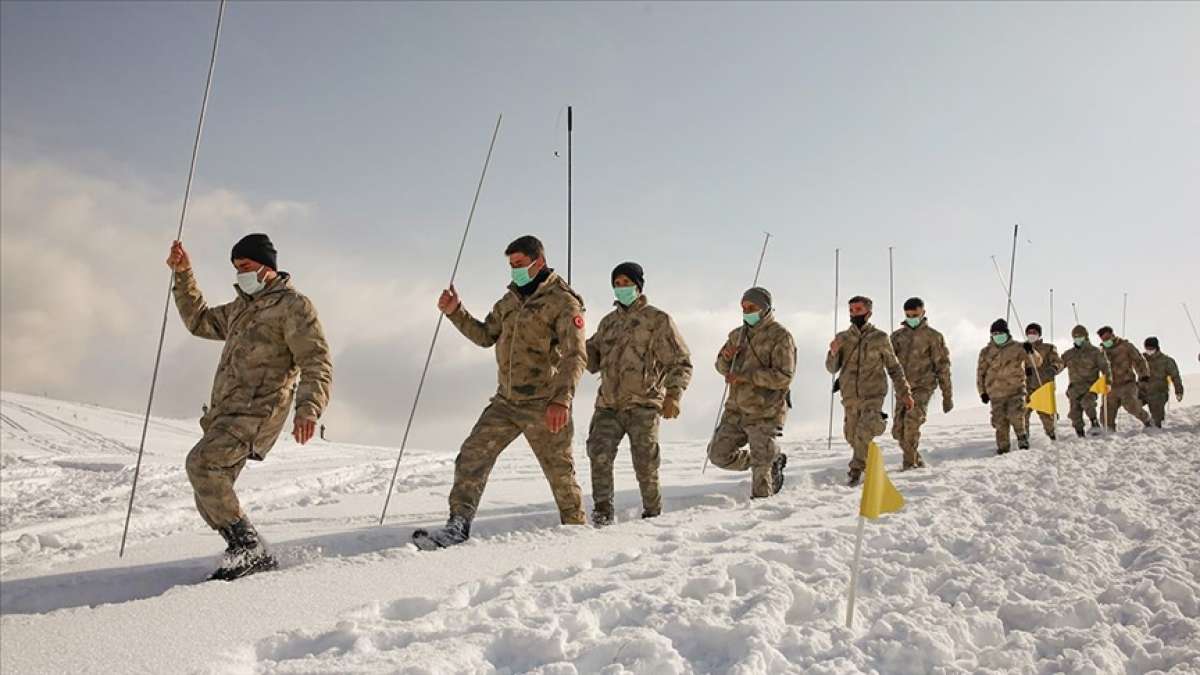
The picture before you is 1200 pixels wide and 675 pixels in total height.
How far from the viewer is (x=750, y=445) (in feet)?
25.4

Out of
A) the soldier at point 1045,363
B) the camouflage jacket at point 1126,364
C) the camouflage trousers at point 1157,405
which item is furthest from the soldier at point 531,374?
the camouflage trousers at point 1157,405

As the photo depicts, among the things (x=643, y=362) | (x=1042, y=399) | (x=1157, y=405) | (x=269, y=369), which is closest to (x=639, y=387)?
(x=643, y=362)

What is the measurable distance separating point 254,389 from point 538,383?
1880 millimetres

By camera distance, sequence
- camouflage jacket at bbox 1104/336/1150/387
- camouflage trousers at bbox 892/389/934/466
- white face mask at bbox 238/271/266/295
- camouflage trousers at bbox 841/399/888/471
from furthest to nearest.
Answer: camouflage jacket at bbox 1104/336/1150/387
camouflage trousers at bbox 892/389/934/466
camouflage trousers at bbox 841/399/888/471
white face mask at bbox 238/271/266/295

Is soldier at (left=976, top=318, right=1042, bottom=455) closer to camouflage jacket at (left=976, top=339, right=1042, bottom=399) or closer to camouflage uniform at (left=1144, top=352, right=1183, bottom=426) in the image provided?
camouflage jacket at (left=976, top=339, right=1042, bottom=399)

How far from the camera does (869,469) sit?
3.56m

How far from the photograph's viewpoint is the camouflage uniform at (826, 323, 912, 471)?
30.7 ft

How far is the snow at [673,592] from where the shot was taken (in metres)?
2.84

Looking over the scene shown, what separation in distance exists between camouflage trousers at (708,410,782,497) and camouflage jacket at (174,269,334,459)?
14.4ft

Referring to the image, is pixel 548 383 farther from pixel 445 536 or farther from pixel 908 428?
pixel 908 428

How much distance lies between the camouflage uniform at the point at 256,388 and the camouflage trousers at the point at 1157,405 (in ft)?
57.4

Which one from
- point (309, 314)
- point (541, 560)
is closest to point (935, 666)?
point (541, 560)

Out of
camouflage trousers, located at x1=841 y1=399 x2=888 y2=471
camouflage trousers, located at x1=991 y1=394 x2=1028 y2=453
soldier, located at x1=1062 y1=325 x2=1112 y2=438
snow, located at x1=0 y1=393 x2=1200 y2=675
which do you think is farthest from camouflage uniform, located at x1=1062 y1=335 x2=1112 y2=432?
snow, located at x1=0 y1=393 x2=1200 y2=675

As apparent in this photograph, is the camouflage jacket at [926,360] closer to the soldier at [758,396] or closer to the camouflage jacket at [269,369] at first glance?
the soldier at [758,396]
